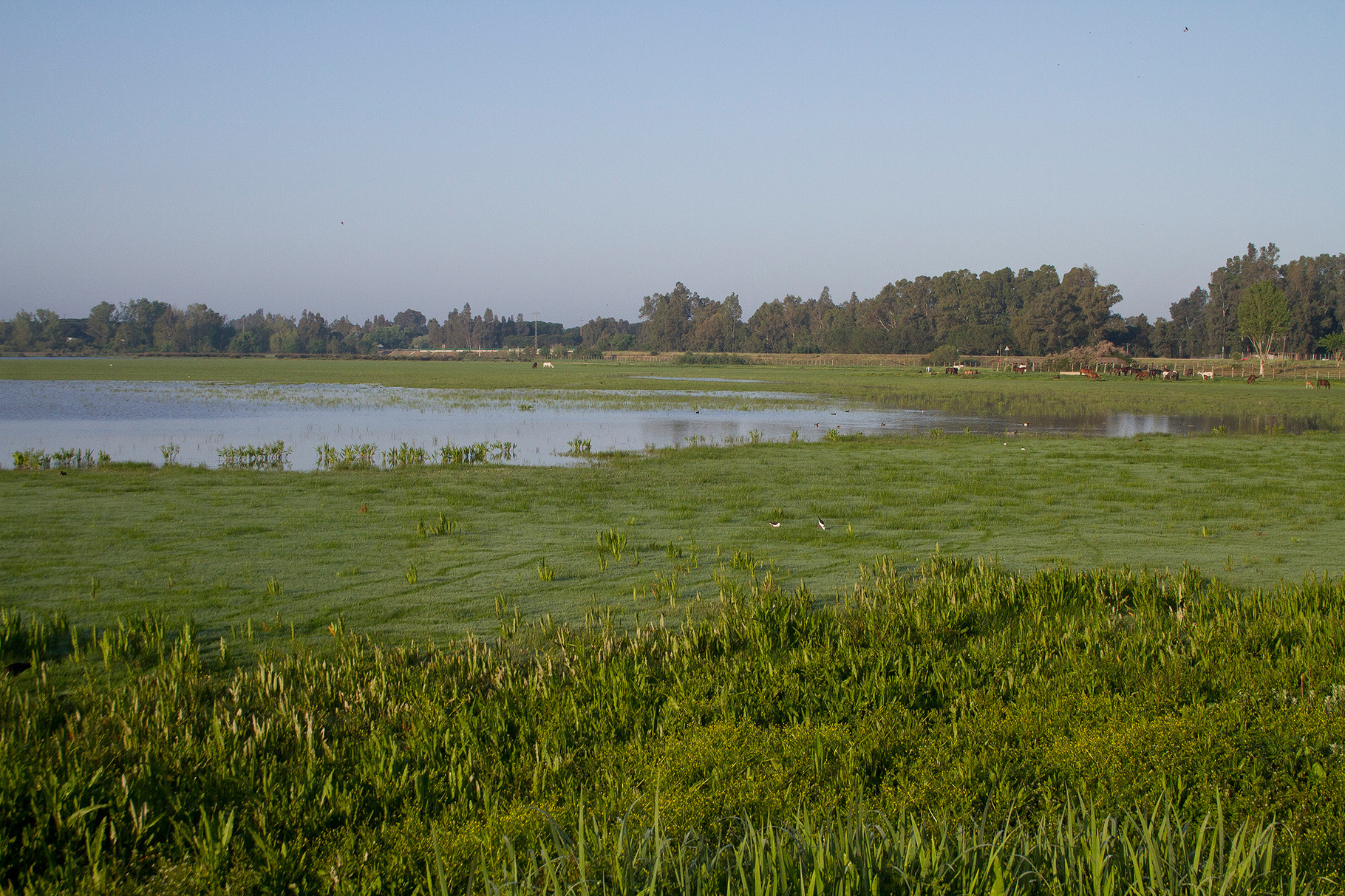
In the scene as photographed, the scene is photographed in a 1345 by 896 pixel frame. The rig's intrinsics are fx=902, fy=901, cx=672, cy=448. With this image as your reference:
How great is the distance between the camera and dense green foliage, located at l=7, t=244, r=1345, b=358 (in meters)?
109

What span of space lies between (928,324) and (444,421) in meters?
119

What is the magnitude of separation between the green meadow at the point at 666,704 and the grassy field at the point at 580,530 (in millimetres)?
79

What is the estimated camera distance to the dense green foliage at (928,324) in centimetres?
10894

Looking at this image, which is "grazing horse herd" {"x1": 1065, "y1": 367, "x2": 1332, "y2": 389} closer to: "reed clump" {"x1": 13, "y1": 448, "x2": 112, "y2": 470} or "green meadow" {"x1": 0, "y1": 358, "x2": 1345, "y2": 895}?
"green meadow" {"x1": 0, "y1": 358, "x2": 1345, "y2": 895}

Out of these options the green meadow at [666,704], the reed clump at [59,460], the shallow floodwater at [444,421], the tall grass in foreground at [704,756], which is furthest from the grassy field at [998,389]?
the reed clump at [59,460]

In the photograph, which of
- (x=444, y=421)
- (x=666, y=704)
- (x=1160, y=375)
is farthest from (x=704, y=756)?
(x=1160, y=375)

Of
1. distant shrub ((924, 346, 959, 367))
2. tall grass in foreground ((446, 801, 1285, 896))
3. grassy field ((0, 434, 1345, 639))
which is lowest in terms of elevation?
grassy field ((0, 434, 1345, 639))

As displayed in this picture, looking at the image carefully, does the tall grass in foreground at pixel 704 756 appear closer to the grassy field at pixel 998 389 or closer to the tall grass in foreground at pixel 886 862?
the tall grass in foreground at pixel 886 862

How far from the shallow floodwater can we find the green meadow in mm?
9769

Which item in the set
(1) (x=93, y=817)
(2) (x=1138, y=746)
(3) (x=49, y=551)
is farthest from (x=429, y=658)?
(3) (x=49, y=551)

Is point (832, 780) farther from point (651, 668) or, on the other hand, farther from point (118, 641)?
point (118, 641)

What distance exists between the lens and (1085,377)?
73.2 metres

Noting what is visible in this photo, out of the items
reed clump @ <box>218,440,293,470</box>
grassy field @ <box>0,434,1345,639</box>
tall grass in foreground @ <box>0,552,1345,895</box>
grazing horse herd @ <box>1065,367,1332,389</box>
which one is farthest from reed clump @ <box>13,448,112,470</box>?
grazing horse herd @ <box>1065,367,1332,389</box>

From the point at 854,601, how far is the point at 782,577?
140cm
